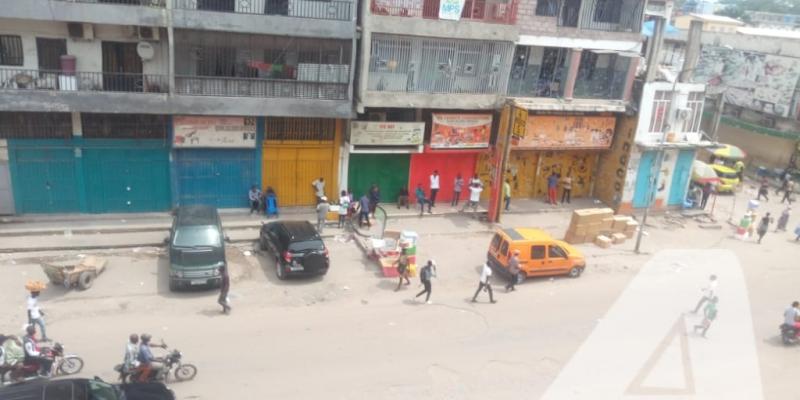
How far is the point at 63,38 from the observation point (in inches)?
774

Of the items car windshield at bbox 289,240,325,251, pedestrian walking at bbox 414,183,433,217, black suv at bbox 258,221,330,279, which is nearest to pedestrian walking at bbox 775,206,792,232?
pedestrian walking at bbox 414,183,433,217

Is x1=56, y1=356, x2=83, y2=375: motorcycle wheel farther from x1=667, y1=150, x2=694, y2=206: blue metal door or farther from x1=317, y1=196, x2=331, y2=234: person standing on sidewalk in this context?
x1=667, y1=150, x2=694, y2=206: blue metal door

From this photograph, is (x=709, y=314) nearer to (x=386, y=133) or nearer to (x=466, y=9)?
(x=386, y=133)

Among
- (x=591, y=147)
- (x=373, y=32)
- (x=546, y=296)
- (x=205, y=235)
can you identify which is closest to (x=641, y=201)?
(x=591, y=147)

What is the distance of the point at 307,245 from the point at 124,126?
7915 mm

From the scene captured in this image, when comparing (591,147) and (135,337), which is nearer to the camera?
(135,337)

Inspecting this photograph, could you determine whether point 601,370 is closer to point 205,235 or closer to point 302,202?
point 205,235

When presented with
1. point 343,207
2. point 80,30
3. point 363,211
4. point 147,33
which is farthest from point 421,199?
point 80,30

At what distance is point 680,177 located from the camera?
28469 millimetres

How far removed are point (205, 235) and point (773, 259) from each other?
2094 cm

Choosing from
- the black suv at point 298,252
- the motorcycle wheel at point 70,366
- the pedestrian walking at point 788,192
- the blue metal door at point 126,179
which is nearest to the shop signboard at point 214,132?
the blue metal door at point 126,179

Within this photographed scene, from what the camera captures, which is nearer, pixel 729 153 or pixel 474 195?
pixel 474 195

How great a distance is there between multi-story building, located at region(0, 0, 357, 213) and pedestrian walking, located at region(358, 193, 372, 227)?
2.53 metres

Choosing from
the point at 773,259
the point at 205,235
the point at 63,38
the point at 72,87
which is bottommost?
the point at 773,259
